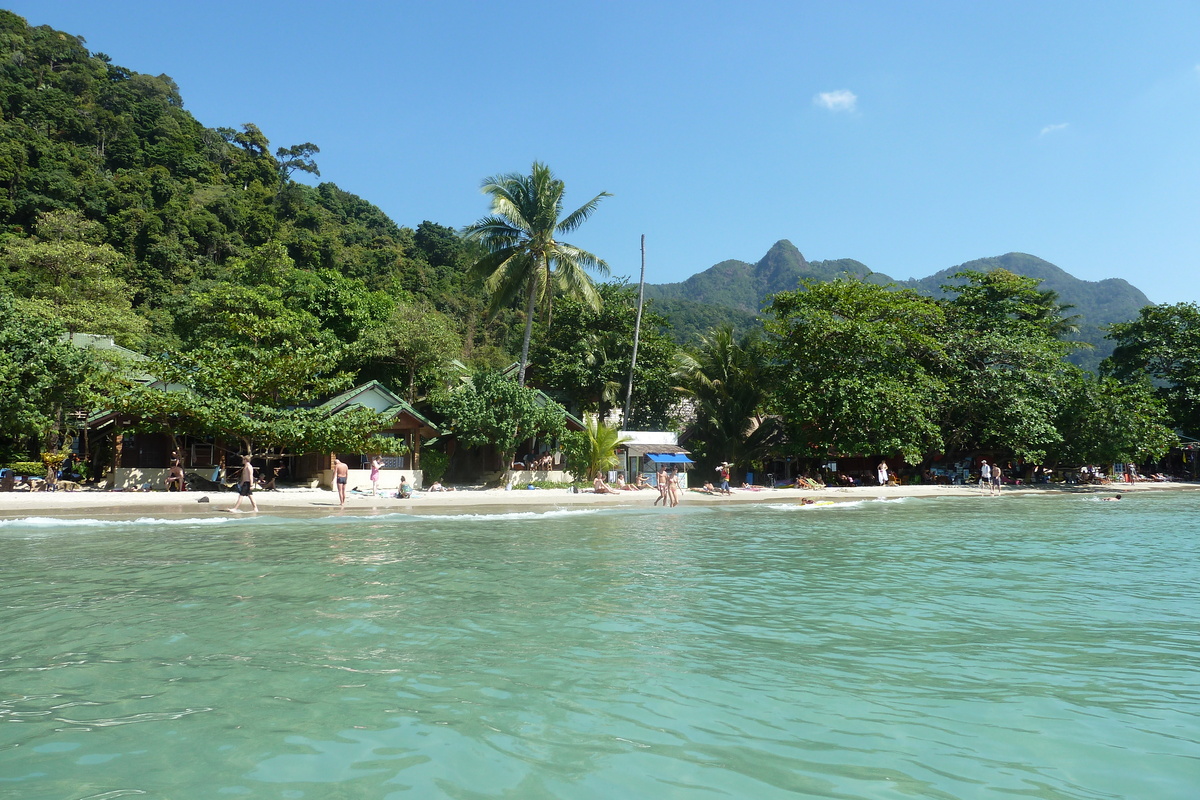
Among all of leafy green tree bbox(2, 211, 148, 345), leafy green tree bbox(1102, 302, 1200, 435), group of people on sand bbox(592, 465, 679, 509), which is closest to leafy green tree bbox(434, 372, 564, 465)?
group of people on sand bbox(592, 465, 679, 509)

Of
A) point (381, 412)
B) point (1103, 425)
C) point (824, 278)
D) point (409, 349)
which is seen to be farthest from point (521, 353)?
point (824, 278)

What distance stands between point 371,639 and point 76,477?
22517 mm

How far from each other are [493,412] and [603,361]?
11186mm

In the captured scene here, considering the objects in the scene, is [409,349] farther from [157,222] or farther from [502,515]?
[157,222]

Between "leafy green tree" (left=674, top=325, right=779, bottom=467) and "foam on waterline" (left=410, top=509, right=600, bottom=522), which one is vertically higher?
"leafy green tree" (left=674, top=325, right=779, bottom=467)

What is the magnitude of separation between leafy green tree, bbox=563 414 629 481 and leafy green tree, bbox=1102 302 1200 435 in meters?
33.3

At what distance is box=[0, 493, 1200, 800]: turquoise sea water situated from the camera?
12.3 ft

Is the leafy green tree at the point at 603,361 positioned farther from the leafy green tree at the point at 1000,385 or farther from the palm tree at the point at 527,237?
the leafy green tree at the point at 1000,385

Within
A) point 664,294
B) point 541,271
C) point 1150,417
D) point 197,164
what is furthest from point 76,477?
point 664,294

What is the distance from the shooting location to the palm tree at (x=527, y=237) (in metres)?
27.2

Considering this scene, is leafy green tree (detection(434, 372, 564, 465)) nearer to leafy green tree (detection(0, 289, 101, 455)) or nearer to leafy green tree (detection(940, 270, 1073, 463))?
leafy green tree (detection(0, 289, 101, 455))

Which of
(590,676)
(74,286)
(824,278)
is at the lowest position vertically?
(590,676)

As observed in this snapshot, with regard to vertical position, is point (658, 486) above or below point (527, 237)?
below

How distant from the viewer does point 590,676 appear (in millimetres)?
5309
